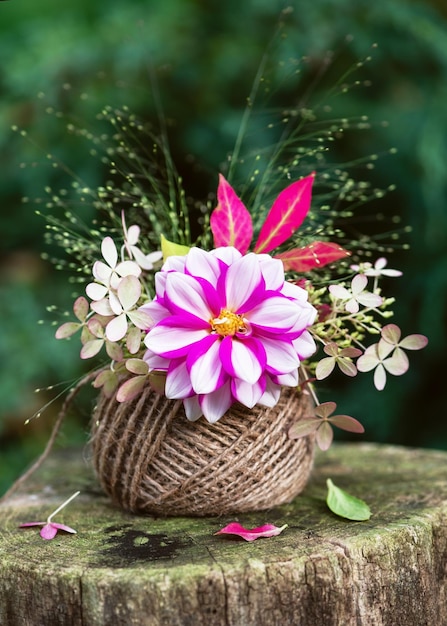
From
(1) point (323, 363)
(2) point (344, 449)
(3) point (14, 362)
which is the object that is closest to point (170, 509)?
(1) point (323, 363)

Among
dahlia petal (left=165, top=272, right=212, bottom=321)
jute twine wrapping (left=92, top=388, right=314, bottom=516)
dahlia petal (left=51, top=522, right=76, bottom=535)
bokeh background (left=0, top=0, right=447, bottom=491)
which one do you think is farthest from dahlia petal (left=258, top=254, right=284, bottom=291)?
bokeh background (left=0, top=0, right=447, bottom=491)

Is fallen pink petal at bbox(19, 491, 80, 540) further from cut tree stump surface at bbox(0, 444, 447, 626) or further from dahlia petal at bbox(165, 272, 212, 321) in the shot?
dahlia petal at bbox(165, 272, 212, 321)

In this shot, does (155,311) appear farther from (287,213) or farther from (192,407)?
(287,213)

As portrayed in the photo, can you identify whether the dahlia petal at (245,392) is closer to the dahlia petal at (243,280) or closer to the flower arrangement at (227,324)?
the flower arrangement at (227,324)

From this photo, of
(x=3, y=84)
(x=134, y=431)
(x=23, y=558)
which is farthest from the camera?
(x=3, y=84)

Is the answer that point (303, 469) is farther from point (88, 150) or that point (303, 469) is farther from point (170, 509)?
point (88, 150)

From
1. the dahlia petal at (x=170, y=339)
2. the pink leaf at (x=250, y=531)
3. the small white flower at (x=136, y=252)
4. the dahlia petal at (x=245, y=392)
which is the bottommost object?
the pink leaf at (x=250, y=531)

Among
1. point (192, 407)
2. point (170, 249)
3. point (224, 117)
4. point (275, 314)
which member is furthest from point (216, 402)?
point (224, 117)

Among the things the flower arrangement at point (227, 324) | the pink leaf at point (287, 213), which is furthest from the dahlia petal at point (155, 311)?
the pink leaf at point (287, 213)
